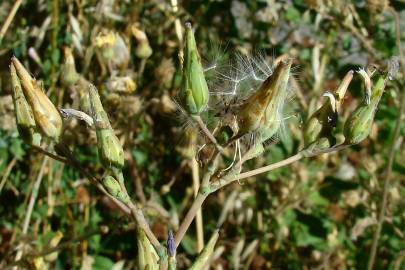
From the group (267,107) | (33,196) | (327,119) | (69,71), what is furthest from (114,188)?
(33,196)

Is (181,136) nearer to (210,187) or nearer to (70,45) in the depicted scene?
(70,45)

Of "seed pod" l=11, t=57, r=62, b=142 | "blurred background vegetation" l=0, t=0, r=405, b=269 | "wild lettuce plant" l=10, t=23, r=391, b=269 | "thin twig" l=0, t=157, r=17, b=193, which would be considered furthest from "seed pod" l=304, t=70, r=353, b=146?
"thin twig" l=0, t=157, r=17, b=193

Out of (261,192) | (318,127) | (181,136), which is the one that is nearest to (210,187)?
(318,127)

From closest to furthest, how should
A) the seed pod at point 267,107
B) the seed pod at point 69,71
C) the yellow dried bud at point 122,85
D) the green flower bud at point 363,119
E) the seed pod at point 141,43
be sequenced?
the seed pod at point 267,107 < the green flower bud at point 363,119 < the seed pod at point 69,71 < the yellow dried bud at point 122,85 < the seed pod at point 141,43

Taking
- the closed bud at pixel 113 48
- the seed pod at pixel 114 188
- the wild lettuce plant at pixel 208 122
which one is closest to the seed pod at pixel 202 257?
the wild lettuce plant at pixel 208 122

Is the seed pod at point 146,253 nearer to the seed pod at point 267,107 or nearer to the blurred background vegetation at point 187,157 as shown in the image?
the seed pod at point 267,107

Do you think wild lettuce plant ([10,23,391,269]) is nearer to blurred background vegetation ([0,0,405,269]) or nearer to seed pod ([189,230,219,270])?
seed pod ([189,230,219,270])
